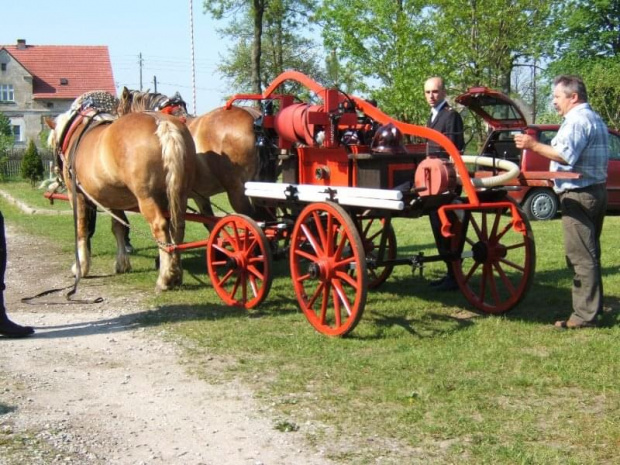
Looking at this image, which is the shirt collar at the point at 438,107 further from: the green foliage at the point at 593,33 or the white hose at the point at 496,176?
the green foliage at the point at 593,33

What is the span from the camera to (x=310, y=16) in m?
36.7

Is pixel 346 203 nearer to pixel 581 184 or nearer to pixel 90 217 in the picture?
pixel 581 184

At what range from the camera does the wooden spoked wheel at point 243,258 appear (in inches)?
258

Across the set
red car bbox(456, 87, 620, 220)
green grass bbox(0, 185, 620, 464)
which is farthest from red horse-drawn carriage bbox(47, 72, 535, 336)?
red car bbox(456, 87, 620, 220)

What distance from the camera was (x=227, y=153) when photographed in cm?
812

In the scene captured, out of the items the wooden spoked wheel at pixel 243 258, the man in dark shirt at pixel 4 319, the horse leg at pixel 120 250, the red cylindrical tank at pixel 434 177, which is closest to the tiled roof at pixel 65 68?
the horse leg at pixel 120 250

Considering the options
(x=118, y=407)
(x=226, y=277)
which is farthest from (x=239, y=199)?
(x=118, y=407)

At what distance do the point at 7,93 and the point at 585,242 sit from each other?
60.9 meters

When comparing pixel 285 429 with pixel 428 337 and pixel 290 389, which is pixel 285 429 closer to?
pixel 290 389

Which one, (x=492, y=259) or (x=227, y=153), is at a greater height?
(x=227, y=153)

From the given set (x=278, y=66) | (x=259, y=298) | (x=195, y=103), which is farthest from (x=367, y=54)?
(x=259, y=298)

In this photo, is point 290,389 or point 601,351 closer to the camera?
point 290,389

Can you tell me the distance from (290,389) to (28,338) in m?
2.56

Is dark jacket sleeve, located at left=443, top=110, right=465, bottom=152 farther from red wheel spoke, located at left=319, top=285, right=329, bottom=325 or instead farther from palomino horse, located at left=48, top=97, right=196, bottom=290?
palomino horse, located at left=48, top=97, right=196, bottom=290
